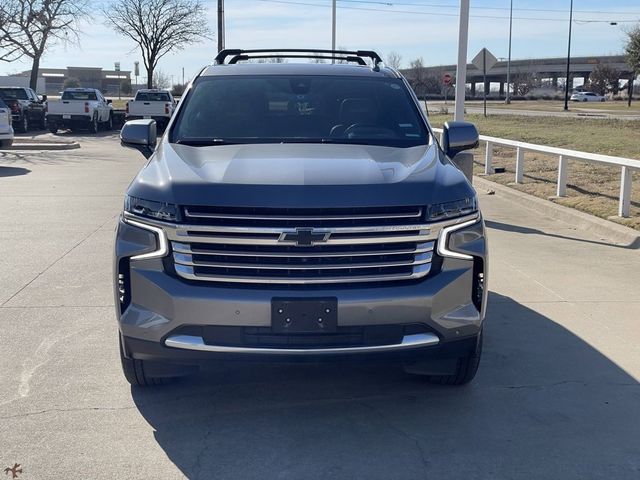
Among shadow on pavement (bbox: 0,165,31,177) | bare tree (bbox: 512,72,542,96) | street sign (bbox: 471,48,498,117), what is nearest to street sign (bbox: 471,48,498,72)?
street sign (bbox: 471,48,498,117)

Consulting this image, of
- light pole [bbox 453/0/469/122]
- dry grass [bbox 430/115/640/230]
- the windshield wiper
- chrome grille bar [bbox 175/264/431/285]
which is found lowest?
dry grass [bbox 430/115/640/230]

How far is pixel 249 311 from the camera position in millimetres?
4062

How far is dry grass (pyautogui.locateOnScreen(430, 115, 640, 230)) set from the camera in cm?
1201

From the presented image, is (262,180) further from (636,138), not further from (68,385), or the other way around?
(636,138)

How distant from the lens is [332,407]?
4699 mm

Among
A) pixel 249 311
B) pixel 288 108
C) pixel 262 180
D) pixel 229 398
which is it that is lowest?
pixel 229 398

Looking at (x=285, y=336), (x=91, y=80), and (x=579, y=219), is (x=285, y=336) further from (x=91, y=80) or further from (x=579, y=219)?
(x=91, y=80)

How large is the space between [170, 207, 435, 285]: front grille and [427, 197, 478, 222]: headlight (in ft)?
0.23

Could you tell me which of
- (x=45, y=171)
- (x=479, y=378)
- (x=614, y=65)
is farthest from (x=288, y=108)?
(x=614, y=65)

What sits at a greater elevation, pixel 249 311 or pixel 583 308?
pixel 249 311

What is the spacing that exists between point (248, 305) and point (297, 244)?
40 cm

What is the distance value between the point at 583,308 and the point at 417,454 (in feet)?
10.8

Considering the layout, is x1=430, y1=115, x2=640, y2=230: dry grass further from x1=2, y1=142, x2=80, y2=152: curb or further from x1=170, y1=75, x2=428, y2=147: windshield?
x1=2, y1=142, x2=80, y2=152: curb

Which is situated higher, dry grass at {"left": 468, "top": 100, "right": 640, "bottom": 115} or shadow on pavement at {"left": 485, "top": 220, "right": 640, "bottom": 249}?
dry grass at {"left": 468, "top": 100, "right": 640, "bottom": 115}
